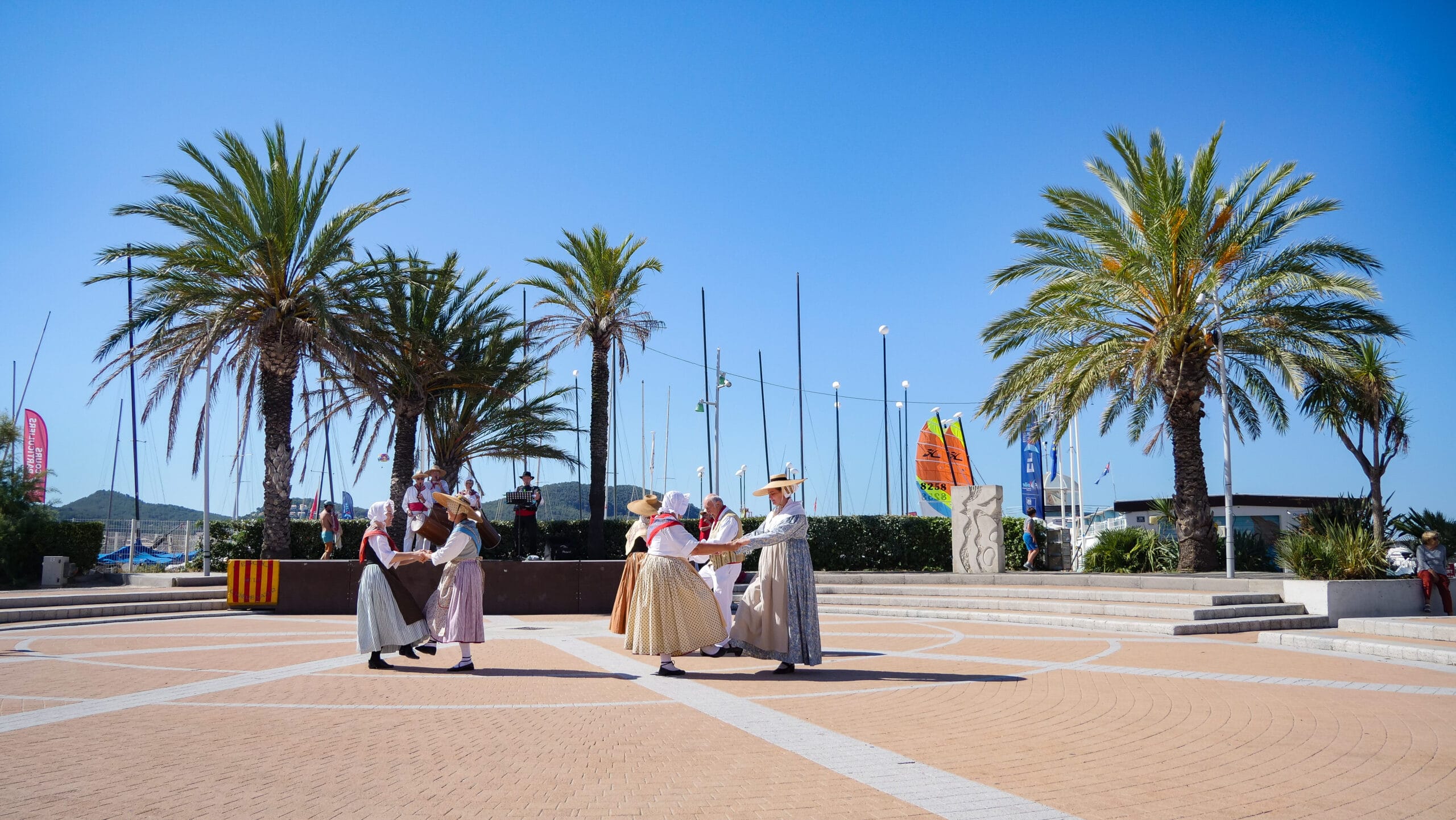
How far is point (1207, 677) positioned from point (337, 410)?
24.5m

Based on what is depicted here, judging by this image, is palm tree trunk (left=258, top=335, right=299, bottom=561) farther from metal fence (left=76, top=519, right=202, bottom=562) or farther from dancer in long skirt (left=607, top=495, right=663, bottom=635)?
dancer in long skirt (left=607, top=495, right=663, bottom=635)

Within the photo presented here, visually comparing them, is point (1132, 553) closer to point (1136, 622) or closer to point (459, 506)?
point (1136, 622)

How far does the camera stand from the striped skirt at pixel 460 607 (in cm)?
1054

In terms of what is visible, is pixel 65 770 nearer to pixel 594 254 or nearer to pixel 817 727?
pixel 817 727

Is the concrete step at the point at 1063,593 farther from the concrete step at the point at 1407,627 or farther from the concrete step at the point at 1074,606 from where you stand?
the concrete step at the point at 1407,627

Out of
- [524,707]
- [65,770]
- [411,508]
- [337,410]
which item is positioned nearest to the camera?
[65,770]

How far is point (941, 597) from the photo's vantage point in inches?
812

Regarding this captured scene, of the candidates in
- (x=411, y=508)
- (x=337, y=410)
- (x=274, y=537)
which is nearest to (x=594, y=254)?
(x=337, y=410)

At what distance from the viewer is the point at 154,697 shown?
28.1ft

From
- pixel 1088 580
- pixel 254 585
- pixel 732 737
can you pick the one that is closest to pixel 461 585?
pixel 732 737

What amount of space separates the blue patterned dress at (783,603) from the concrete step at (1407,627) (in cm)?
770

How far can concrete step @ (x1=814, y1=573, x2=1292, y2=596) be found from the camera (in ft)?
56.5

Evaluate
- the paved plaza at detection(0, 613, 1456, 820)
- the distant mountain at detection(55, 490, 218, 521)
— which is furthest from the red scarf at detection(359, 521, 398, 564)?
the distant mountain at detection(55, 490, 218, 521)

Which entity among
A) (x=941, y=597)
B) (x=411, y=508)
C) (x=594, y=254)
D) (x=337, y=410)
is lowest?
(x=941, y=597)
